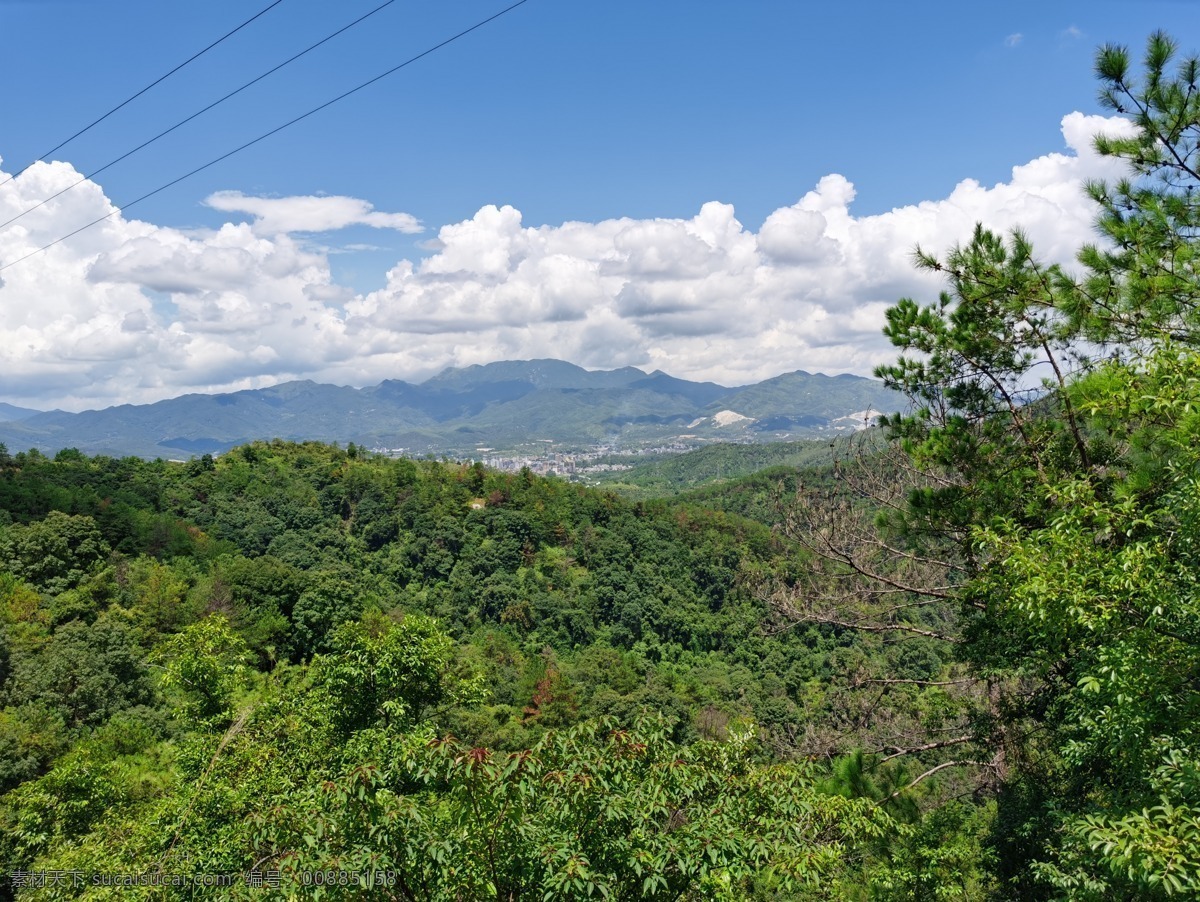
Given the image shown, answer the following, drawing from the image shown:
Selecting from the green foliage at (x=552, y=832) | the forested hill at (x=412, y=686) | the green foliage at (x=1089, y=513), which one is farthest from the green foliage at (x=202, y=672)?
the green foliage at (x=1089, y=513)

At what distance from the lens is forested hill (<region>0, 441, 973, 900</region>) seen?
12.1 feet

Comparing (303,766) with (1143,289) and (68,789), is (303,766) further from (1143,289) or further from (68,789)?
(1143,289)

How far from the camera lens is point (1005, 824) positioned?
7883 mm

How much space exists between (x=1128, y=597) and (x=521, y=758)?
399cm

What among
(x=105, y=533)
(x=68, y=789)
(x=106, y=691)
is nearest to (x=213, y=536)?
(x=105, y=533)

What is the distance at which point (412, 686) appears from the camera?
29.4 feet

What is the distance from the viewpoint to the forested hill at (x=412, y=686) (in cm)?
369

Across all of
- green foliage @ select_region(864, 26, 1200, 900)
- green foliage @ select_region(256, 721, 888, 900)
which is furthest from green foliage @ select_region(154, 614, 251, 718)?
green foliage @ select_region(864, 26, 1200, 900)

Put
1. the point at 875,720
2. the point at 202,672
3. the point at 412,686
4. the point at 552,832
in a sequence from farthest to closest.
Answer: the point at 875,720, the point at 202,672, the point at 412,686, the point at 552,832

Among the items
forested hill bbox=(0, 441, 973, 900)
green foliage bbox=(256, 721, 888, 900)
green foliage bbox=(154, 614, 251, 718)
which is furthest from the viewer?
green foliage bbox=(154, 614, 251, 718)

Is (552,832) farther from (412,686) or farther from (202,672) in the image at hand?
(202,672)

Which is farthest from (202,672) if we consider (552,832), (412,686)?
(552,832)

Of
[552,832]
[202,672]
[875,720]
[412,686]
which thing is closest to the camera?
[552,832]

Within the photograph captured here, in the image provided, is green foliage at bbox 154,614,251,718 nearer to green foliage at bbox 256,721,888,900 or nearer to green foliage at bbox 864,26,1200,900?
green foliage at bbox 256,721,888,900
